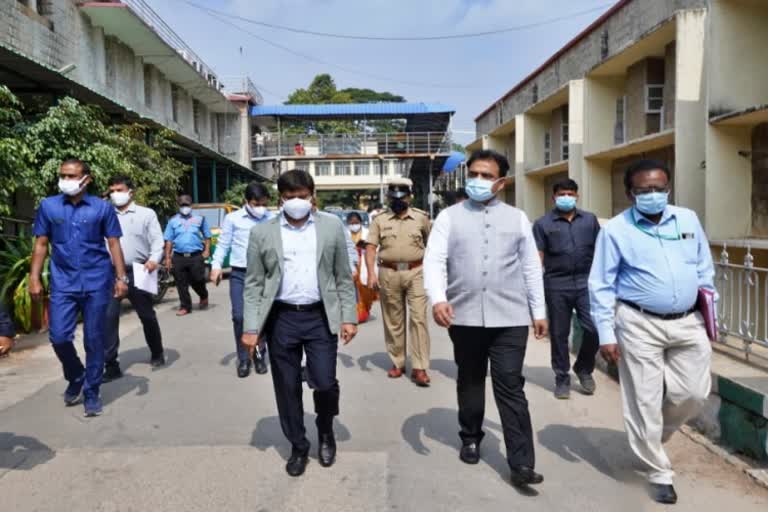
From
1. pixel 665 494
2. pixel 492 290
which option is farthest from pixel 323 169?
pixel 665 494

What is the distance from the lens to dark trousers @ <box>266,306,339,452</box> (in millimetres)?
4188

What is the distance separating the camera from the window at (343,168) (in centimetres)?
5556

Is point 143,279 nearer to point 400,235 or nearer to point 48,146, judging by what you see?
point 400,235

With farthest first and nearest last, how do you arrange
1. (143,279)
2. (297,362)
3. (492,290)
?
(143,279) → (297,362) → (492,290)

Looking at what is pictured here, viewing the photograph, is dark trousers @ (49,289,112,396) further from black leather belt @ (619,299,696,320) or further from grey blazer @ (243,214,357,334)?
black leather belt @ (619,299,696,320)

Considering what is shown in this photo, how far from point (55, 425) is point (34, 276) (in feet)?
3.77

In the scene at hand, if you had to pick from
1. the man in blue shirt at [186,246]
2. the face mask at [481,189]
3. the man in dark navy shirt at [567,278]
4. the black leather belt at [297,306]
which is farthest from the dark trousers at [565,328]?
the man in blue shirt at [186,246]

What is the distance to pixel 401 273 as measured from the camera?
6484mm

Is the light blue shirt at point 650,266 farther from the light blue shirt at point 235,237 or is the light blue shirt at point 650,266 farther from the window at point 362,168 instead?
the window at point 362,168

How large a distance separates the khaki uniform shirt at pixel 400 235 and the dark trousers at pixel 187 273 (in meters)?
4.86

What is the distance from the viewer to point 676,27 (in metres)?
9.33

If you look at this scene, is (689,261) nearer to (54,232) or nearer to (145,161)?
(54,232)

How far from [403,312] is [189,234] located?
16.7 feet

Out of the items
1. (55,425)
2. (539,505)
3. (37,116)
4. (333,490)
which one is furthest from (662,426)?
(37,116)
